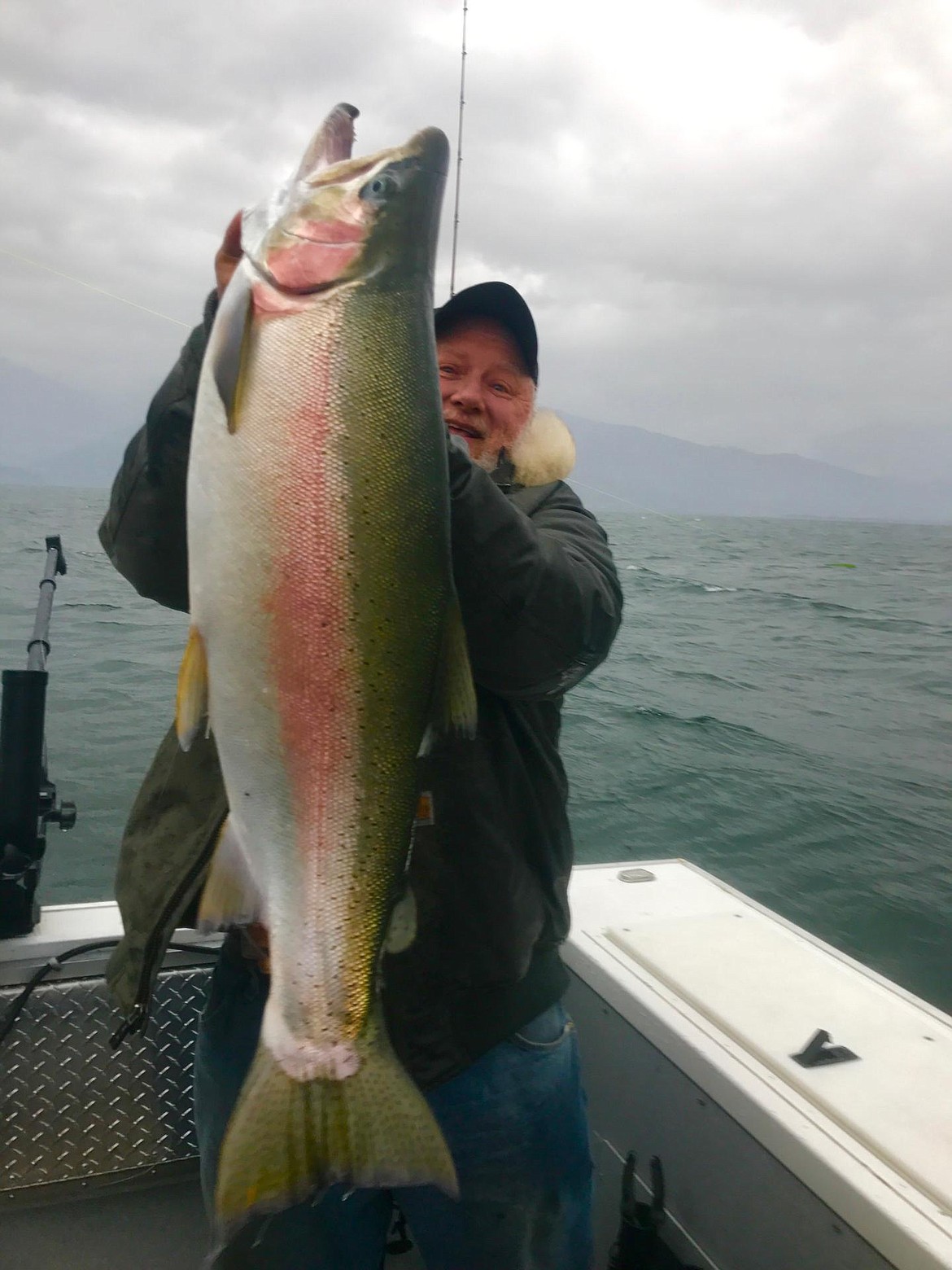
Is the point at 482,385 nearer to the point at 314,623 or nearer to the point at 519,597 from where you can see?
the point at 519,597

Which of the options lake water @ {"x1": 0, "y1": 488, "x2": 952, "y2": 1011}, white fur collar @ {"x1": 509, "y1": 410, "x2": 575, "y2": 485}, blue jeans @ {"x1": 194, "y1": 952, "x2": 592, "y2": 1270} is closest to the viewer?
blue jeans @ {"x1": 194, "y1": 952, "x2": 592, "y2": 1270}

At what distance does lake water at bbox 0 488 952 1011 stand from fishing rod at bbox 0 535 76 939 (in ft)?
13.2

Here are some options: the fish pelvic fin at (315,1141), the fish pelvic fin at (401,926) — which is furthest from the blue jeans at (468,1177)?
the fish pelvic fin at (401,926)

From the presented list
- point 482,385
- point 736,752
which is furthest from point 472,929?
point 736,752

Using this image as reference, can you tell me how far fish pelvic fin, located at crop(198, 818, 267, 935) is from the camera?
1.64 meters

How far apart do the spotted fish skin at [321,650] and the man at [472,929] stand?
0.76 feet

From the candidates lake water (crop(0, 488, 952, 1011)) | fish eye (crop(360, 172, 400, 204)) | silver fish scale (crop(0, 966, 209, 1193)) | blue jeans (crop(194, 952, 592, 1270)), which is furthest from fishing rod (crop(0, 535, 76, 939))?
lake water (crop(0, 488, 952, 1011))

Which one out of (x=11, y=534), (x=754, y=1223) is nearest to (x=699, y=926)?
(x=754, y=1223)

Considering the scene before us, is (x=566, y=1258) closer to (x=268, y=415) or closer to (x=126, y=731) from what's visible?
(x=268, y=415)

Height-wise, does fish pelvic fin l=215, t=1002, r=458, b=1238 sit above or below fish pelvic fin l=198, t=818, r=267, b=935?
below

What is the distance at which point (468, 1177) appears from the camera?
79.7 inches

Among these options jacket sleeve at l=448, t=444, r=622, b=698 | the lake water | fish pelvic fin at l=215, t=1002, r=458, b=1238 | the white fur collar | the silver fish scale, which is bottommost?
the lake water

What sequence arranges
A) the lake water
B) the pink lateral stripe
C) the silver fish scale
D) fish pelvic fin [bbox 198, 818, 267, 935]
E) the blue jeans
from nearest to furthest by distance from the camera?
the pink lateral stripe → fish pelvic fin [bbox 198, 818, 267, 935] → the blue jeans → the silver fish scale → the lake water

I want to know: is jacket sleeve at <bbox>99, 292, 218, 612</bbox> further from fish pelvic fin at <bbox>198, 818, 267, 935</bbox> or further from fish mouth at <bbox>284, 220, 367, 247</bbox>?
fish pelvic fin at <bbox>198, 818, 267, 935</bbox>
